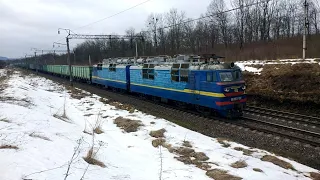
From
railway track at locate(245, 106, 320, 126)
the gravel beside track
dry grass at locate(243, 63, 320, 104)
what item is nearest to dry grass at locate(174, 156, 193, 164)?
the gravel beside track

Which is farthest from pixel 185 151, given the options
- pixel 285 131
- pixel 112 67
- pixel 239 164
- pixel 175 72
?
pixel 112 67

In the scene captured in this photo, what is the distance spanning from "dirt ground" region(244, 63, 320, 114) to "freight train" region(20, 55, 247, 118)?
4.47 m

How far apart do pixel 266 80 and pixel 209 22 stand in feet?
137

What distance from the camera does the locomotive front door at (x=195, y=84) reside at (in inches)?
609

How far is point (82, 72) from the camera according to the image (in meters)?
41.1

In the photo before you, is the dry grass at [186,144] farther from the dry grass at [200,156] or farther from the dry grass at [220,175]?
the dry grass at [220,175]

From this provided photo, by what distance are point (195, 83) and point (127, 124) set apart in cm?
482

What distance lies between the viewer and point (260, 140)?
37.0 ft

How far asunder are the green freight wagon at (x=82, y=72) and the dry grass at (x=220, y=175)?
105 feet

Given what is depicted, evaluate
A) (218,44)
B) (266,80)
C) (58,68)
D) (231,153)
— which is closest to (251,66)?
(266,80)

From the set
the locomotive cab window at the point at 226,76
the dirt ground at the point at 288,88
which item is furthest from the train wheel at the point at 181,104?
the dirt ground at the point at 288,88

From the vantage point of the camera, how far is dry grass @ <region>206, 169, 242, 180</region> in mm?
6605

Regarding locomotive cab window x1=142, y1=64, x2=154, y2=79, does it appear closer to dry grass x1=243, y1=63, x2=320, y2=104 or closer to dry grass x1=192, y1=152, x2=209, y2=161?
dry grass x1=243, y1=63, x2=320, y2=104

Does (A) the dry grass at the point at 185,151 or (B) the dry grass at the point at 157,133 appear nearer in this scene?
(A) the dry grass at the point at 185,151
